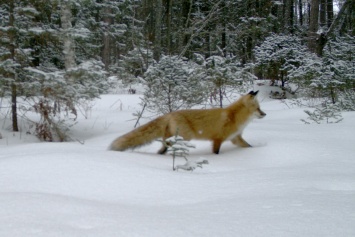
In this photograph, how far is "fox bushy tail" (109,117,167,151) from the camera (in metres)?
5.25

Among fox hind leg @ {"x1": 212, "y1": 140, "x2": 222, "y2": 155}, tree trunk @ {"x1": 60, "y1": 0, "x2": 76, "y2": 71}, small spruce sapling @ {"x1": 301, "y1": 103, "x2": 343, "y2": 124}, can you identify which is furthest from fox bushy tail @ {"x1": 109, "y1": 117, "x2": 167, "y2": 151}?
tree trunk @ {"x1": 60, "y1": 0, "x2": 76, "y2": 71}

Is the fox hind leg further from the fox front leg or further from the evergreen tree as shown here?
the evergreen tree

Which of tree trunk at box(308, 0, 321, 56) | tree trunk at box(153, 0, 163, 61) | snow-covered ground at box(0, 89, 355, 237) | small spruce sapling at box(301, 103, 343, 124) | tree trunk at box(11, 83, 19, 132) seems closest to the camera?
snow-covered ground at box(0, 89, 355, 237)

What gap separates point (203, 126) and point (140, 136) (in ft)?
3.49

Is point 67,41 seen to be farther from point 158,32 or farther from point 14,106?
point 158,32

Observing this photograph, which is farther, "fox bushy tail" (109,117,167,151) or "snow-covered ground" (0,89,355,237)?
"fox bushy tail" (109,117,167,151)

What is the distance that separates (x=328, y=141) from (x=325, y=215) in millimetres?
3790

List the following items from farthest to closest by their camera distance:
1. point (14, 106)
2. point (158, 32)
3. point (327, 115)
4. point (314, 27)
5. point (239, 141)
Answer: point (158, 32) < point (314, 27) < point (14, 106) < point (327, 115) < point (239, 141)

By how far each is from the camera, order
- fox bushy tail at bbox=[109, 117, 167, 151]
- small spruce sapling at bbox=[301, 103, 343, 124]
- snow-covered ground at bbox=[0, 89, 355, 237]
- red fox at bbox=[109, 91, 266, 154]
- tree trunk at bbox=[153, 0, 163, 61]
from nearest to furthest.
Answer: snow-covered ground at bbox=[0, 89, 355, 237] < fox bushy tail at bbox=[109, 117, 167, 151] < red fox at bbox=[109, 91, 266, 154] < small spruce sapling at bbox=[301, 103, 343, 124] < tree trunk at bbox=[153, 0, 163, 61]

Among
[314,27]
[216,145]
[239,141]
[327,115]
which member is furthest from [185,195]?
[314,27]

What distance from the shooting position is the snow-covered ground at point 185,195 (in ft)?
5.68

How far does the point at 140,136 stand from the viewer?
17.7ft

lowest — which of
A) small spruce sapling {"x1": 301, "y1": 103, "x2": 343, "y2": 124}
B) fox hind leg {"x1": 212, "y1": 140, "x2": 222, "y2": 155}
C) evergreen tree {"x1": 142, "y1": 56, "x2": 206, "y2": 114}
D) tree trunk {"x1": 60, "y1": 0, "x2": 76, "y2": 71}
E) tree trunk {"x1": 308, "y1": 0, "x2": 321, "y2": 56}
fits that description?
fox hind leg {"x1": 212, "y1": 140, "x2": 222, "y2": 155}

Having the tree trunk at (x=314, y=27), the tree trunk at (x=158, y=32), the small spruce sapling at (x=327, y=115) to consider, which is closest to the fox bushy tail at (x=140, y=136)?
the small spruce sapling at (x=327, y=115)
